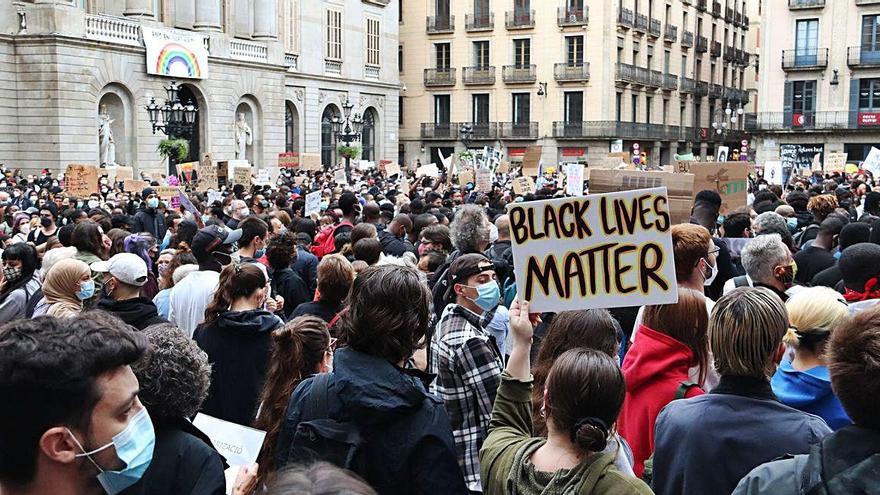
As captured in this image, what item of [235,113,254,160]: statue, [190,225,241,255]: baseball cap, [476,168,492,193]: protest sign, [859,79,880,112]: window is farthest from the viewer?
[859,79,880,112]: window

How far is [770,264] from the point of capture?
6.04m

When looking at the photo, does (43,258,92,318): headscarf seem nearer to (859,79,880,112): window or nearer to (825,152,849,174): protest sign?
(825,152,849,174): protest sign

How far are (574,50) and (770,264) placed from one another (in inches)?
1849

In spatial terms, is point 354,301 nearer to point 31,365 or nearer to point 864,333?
point 31,365

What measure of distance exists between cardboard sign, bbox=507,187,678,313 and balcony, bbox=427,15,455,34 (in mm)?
51557

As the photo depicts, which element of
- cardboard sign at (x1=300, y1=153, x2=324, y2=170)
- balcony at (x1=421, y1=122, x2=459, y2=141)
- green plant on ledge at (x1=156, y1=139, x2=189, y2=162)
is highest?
balcony at (x1=421, y1=122, x2=459, y2=141)

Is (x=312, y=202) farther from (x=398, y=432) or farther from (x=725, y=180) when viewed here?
(x=398, y=432)

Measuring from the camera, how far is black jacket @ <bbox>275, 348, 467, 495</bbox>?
10.2 feet

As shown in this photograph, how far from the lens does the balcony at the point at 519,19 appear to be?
52.0 m

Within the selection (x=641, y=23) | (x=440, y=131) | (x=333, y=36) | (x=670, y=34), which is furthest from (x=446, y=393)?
(x=670, y=34)

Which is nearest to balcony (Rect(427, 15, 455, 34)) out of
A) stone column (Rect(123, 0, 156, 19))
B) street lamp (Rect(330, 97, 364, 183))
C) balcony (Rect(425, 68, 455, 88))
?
balcony (Rect(425, 68, 455, 88))

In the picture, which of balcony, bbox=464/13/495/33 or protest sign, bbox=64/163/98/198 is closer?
protest sign, bbox=64/163/98/198

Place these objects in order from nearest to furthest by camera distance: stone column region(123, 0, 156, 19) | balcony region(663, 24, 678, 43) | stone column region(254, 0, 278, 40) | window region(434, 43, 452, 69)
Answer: stone column region(123, 0, 156, 19) → stone column region(254, 0, 278, 40) → window region(434, 43, 452, 69) → balcony region(663, 24, 678, 43)

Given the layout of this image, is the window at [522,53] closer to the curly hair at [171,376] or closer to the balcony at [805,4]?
the balcony at [805,4]
